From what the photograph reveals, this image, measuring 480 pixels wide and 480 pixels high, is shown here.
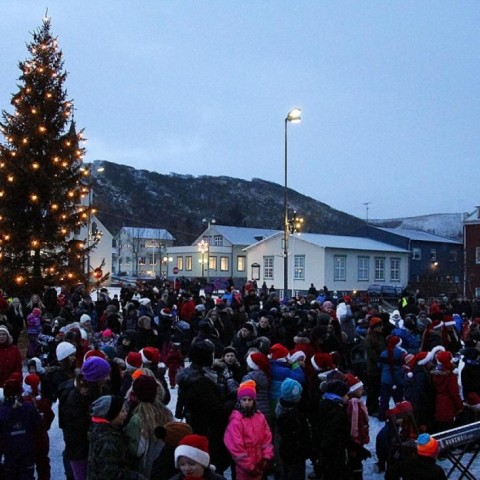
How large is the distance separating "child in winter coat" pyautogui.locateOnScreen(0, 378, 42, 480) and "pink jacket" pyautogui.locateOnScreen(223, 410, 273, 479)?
1.97 meters

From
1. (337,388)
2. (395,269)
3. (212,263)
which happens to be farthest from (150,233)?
(337,388)

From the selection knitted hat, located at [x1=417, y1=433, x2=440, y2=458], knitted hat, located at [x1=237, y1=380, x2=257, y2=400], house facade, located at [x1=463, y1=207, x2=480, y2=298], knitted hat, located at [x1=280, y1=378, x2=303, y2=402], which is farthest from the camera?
house facade, located at [x1=463, y1=207, x2=480, y2=298]

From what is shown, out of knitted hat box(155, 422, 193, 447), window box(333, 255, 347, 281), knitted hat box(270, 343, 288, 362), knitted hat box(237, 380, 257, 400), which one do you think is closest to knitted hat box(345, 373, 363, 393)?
knitted hat box(270, 343, 288, 362)

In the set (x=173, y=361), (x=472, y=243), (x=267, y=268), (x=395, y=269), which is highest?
(x=472, y=243)

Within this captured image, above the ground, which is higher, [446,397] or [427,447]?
[427,447]

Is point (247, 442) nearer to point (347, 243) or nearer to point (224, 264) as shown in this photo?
point (347, 243)

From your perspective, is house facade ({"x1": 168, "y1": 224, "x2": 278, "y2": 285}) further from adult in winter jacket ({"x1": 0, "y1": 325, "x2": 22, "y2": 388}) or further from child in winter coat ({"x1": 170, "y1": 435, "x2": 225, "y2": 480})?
child in winter coat ({"x1": 170, "y1": 435, "x2": 225, "y2": 480})

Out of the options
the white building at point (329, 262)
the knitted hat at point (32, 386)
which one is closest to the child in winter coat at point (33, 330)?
the knitted hat at point (32, 386)

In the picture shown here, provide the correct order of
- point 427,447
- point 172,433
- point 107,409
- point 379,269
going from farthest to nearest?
point 379,269
point 427,447
point 107,409
point 172,433

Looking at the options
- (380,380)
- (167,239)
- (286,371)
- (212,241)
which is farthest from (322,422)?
(167,239)

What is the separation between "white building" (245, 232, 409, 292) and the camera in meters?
46.4

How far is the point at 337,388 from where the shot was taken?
21.1 feet

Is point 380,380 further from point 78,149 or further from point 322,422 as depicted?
point 78,149

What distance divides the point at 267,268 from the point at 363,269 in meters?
8.01
